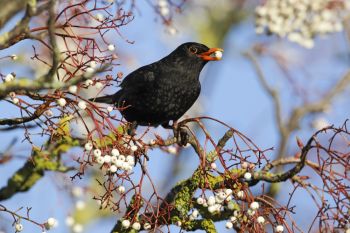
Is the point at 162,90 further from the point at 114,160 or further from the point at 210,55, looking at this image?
the point at 114,160

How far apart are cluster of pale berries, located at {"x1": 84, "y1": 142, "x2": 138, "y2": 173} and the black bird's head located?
2478 millimetres

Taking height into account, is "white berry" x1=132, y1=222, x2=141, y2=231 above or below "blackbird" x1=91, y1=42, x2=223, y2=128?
below

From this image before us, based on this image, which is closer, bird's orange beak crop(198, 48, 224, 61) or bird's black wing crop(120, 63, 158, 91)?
bird's black wing crop(120, 63, 158, 91)

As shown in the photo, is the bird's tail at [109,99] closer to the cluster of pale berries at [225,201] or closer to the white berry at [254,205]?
the cluster of pale berries at [225,201]

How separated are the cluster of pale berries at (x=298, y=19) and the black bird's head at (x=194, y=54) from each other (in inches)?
63.7

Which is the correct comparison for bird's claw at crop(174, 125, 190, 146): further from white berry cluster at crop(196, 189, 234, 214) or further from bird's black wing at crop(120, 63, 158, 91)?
bird's black wing at crop(120, 63, 158, 91)

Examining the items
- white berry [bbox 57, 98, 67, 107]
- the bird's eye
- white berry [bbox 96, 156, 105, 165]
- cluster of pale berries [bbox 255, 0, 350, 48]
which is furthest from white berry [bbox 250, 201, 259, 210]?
cluster of pale berries [bbox 255, 0, 350, 48]

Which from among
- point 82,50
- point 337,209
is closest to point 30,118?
point 82,50

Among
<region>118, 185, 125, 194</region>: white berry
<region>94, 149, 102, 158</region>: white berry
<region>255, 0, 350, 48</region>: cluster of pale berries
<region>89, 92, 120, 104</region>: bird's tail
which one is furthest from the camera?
<region>255, 0, 350, 48</region>: cluster of pale berries

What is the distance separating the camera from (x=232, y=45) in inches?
518

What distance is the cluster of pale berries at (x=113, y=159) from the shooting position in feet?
11.6

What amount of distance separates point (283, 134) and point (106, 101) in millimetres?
2429

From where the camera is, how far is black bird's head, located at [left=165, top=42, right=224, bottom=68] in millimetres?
6031

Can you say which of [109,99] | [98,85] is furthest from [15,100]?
[109,99]
